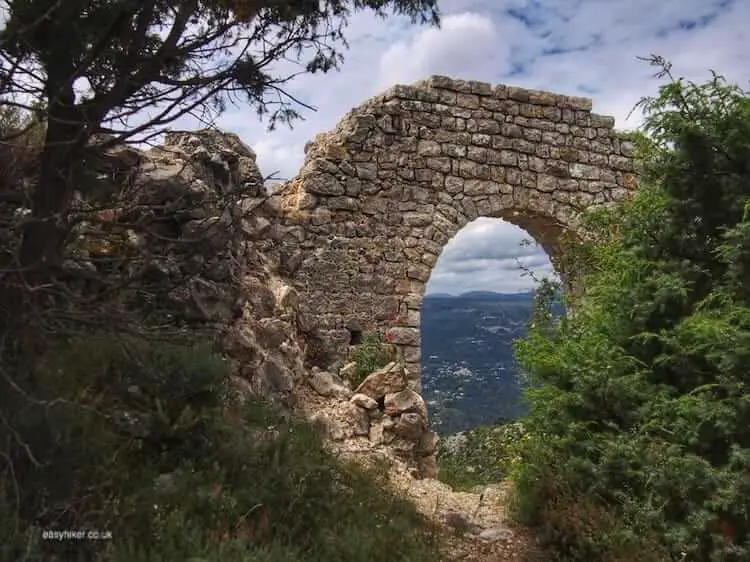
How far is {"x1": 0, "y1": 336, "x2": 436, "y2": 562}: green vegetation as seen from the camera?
3.00 m

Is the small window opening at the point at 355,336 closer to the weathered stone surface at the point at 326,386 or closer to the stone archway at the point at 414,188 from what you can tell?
the stone archway at the point at 414,188

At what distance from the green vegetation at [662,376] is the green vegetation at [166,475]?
1.10 meters

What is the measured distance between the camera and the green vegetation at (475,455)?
23.2ft

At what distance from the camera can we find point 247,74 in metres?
3.82

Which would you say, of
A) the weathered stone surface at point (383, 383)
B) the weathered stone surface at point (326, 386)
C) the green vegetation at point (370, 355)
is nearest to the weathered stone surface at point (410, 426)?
the weathered stone surface at point (383, 383)

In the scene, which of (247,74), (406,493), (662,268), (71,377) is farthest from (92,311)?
(662,268)

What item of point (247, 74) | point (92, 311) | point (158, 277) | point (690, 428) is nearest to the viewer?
point (92, 311)

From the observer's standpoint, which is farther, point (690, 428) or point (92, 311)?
point (690, 428)

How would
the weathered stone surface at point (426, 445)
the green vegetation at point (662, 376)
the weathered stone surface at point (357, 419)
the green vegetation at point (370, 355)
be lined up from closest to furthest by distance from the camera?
the green vegetation at point (662, 376), the weathered stone surface at point (357, 419), the weathered stone surface at point (426, 445), the green vegetation at point (370, 355)

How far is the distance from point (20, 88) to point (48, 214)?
62 cm

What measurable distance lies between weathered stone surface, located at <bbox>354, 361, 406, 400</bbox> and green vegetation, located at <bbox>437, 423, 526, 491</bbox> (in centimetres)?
112

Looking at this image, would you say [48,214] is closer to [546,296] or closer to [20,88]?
[20,88]

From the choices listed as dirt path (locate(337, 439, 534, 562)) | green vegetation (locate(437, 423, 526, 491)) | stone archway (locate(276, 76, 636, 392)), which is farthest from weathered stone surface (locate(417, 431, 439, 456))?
stone archway (locate(276, 76, 636, 392))

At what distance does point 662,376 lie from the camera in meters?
4.70
